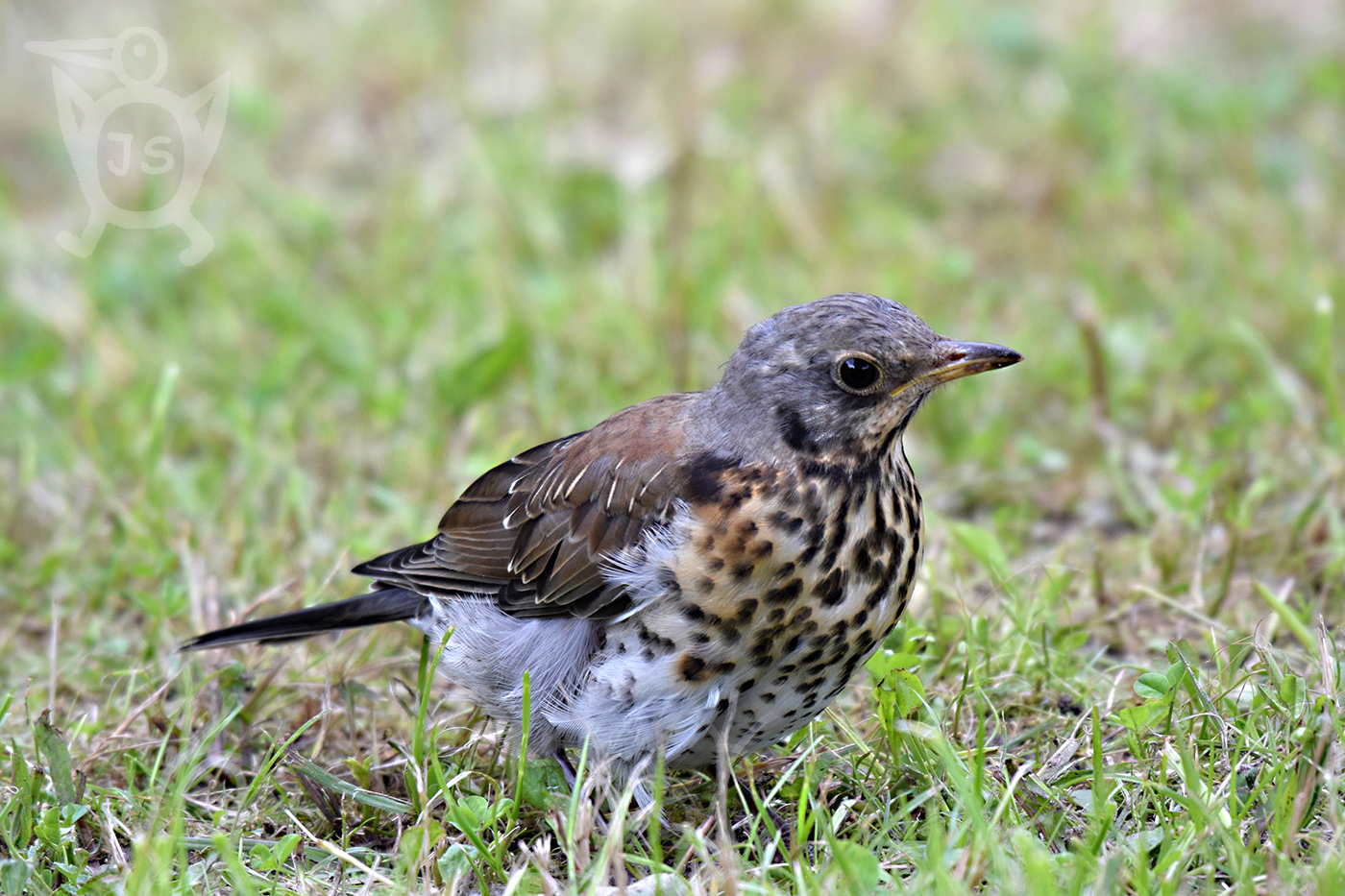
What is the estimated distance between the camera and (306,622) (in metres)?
3.77

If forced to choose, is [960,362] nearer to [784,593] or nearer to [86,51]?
[784,593]

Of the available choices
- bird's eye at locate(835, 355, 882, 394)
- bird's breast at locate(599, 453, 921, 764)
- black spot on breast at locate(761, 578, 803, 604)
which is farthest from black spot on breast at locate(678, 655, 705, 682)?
bird's eye at locate(835, 355, 882, 394)

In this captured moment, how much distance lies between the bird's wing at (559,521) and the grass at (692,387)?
34 centimetres

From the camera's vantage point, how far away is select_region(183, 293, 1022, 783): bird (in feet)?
10.4

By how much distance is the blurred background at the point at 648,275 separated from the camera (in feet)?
14.8

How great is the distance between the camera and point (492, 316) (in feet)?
19.7

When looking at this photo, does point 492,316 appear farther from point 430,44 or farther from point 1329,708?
point 1329,708

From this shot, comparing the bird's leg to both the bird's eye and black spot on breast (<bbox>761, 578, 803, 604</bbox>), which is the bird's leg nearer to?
black spot on breast (<bbox>761, 578, 803, 604</bbox>)

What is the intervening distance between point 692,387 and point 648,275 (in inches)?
32.5

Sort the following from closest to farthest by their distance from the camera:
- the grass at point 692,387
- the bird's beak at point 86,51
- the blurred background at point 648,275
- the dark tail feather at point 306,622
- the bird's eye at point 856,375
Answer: the grass at point 692,387 → the bird's eye at point 856,375 → the dark tail feather at point 306,622 → the blurred background at point 648,275 → the bird's beak at point 86,51

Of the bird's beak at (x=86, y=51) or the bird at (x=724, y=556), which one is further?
the bird's beak at (x=86, y=51)

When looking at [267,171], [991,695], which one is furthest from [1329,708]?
[267,171]

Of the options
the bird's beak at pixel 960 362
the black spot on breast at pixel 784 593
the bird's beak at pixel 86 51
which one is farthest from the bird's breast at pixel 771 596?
the bird's beak at pixel 86 51

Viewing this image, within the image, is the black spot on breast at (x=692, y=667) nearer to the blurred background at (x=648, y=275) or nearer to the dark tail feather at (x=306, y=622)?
the dark tail feather at (x=306, y=622)
